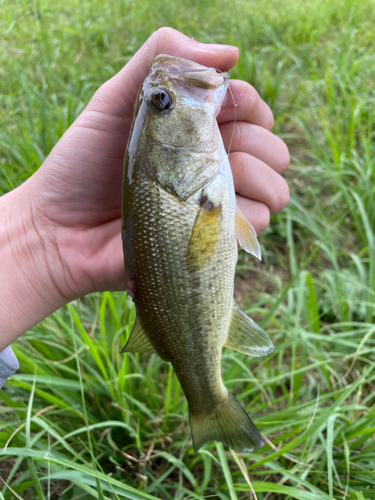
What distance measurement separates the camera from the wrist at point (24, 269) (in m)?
1.73

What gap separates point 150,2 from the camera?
5.52m

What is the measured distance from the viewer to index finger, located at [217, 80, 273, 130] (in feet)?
5.60

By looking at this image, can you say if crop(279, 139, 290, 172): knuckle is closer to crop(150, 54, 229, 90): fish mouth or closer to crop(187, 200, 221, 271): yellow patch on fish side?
crop(150, 54, 229, 90): fish mouth

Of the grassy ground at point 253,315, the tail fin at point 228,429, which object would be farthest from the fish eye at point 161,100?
the tail fin at point 228,429

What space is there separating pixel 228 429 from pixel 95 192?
4.41ft

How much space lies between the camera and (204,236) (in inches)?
51.0

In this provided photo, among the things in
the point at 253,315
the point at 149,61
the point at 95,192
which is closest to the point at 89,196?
the point at 95,192

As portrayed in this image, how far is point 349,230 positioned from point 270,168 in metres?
1.54

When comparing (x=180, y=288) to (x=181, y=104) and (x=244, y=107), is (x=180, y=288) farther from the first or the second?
(x=244, y=107)

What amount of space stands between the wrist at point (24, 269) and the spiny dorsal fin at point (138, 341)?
0.69 m

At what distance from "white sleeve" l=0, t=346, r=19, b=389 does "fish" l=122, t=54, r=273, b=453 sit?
24.9 inches

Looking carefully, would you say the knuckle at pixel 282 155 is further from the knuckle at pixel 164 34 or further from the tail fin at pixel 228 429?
the tail fin at pixel 228 429

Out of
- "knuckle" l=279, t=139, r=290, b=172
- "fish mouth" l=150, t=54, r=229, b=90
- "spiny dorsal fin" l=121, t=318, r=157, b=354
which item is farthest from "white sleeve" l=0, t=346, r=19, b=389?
"knuckle" l=279, t=139, r=290, b=172

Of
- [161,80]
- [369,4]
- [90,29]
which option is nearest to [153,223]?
[161,80]
